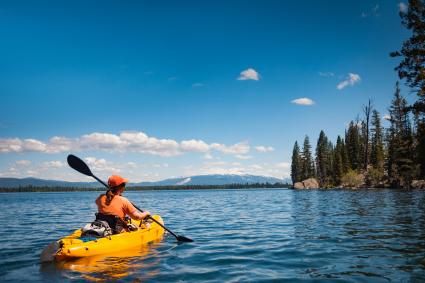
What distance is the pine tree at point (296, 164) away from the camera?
111 metres

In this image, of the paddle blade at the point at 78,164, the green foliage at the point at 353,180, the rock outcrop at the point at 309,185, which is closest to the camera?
the paddle blade at the point at 78,164

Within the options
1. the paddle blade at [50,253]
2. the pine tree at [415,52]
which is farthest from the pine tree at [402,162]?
the paddle blade at [50,253]

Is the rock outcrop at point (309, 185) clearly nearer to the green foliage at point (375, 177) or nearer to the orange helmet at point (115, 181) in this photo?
the green foliage at point (375, 177)

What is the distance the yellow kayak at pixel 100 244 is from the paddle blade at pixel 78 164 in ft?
9.95

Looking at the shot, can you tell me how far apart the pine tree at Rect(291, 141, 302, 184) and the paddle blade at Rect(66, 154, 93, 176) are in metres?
102

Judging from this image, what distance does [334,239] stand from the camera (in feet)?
39.2

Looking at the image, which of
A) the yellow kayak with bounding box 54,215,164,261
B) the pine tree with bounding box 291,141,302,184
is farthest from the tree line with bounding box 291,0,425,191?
the yellow kayak with bounding box 54,215,164,261

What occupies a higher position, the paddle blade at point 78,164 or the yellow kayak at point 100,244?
the paddle blade at point 78,164

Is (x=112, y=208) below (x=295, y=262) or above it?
above

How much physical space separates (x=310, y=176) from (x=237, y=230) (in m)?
96.2

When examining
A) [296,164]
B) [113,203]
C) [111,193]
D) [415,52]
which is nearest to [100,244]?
[113,203]

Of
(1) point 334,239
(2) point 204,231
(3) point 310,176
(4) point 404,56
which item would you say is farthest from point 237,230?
(3) point 310,176

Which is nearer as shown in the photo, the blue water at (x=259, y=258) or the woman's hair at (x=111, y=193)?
the blue water at (x=259, y=258)

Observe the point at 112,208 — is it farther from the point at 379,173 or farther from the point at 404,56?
the point at 379,173
